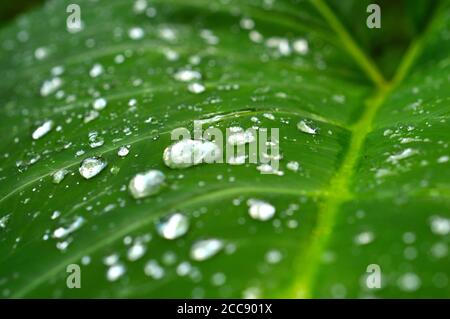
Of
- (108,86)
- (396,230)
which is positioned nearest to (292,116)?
(396,230)

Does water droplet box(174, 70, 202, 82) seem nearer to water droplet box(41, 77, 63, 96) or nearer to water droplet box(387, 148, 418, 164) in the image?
water droplet box(41, 77, 63, 96)

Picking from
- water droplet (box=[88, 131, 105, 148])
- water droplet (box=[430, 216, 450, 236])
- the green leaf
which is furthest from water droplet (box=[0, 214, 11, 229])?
water droplet (box=[430, 216, 450, 236])

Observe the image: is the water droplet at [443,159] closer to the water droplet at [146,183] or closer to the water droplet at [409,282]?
the water droplet at [409,282]

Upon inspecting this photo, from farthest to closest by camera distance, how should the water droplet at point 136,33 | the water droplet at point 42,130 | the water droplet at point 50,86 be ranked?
the water droplet at point 136,33 → the water droplet at point 50,86 → the water droplet at point 42,130

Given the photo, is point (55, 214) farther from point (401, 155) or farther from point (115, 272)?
point (401, 155)

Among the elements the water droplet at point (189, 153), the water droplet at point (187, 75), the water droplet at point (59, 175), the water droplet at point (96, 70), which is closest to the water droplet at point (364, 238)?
the water droplet at point (189, 153)
